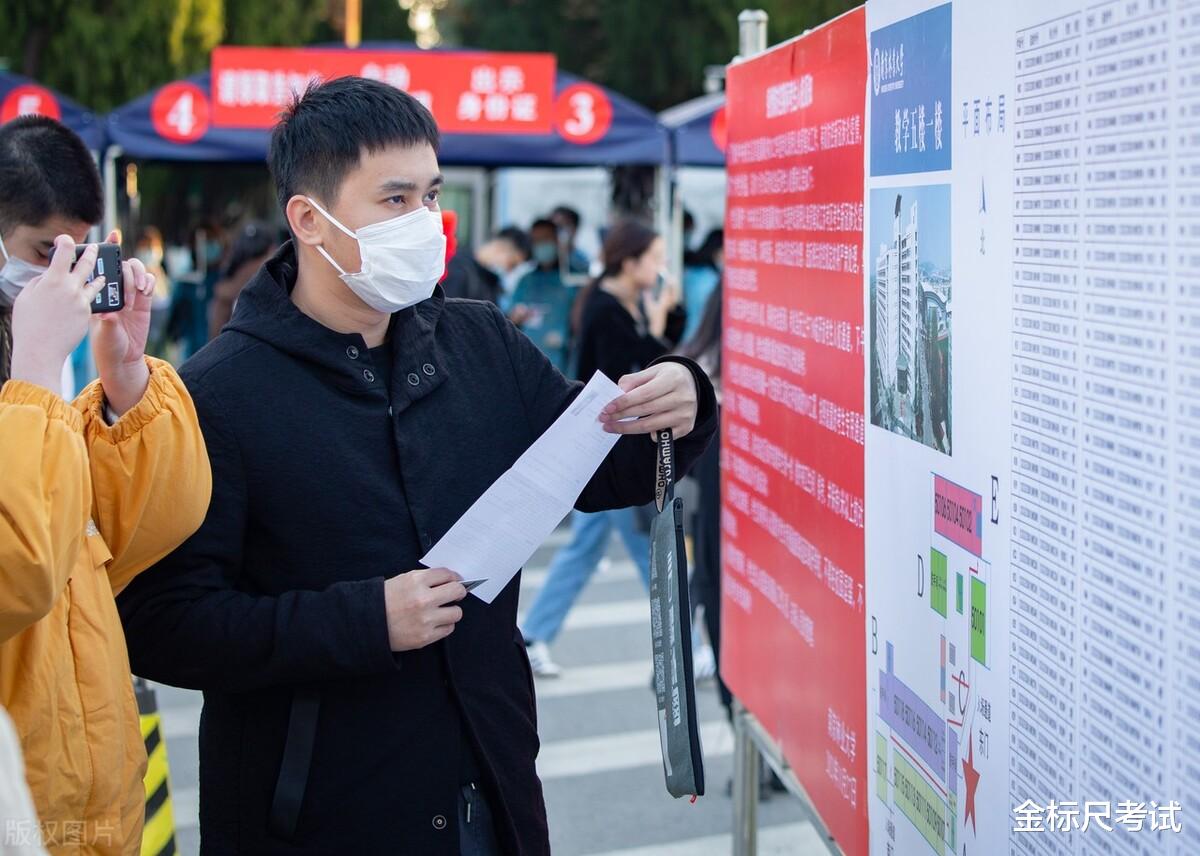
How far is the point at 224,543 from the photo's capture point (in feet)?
7.20

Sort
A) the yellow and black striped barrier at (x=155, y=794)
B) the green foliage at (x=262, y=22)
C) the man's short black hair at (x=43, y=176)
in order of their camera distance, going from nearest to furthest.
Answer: the man's short black hair at (x=43, y=176) < the yellow and black striped barrier at (x=155, y=794) < the green foliage at (x=262, y=22)

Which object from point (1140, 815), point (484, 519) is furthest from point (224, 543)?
point (1140, 815)

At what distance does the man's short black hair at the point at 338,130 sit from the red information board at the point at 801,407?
0.80 metres

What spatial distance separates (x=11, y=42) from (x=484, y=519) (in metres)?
20.0

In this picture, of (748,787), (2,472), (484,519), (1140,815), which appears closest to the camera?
(1140,815)

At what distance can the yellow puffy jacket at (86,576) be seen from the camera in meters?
1.78

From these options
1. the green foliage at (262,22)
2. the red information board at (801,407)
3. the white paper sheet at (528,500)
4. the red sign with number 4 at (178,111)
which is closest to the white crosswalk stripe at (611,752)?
the red information board at (801,407)

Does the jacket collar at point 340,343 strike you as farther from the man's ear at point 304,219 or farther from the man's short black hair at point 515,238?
the man's short black hair at point 515,238

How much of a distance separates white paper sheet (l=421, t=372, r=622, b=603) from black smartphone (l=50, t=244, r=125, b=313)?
595mm

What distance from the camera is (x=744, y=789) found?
3.71 metres

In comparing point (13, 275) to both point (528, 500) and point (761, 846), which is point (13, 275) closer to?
point (528, 500)

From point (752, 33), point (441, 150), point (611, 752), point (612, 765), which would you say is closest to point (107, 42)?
point (441, 150)

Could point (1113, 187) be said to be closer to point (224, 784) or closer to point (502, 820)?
point (502, 820)

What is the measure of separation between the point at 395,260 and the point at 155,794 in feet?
5.86
